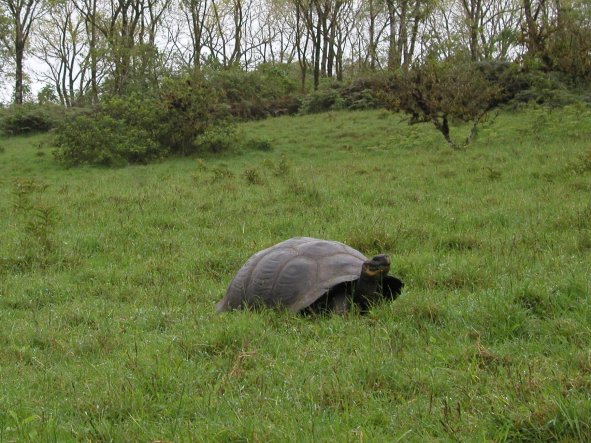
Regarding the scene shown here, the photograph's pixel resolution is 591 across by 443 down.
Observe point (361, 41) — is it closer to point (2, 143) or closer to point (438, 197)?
point (2, 143)

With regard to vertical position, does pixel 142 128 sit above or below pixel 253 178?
above

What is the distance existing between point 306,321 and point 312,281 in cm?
45

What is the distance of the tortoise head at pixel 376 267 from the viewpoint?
532cm

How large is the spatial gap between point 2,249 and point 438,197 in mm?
7369

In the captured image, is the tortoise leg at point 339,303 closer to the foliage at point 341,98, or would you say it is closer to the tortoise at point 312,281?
the tortoise at point 312,281

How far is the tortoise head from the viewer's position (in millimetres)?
5320

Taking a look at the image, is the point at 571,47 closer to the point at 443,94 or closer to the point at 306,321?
the point at 443,94

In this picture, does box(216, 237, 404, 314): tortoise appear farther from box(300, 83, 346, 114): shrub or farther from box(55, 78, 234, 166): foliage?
box(300, 83, 346, 114): shrub

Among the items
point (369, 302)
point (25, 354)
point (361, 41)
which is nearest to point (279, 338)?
point (369, 302)

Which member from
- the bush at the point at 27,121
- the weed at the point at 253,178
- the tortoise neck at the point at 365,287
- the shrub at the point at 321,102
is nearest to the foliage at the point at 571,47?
the shrub at the point at 321,102

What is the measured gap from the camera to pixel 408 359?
13.5 ft

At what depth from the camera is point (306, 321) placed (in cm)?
538

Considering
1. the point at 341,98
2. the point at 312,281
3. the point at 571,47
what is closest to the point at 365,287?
the point at 312,281

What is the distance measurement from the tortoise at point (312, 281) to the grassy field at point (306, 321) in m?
0.22
